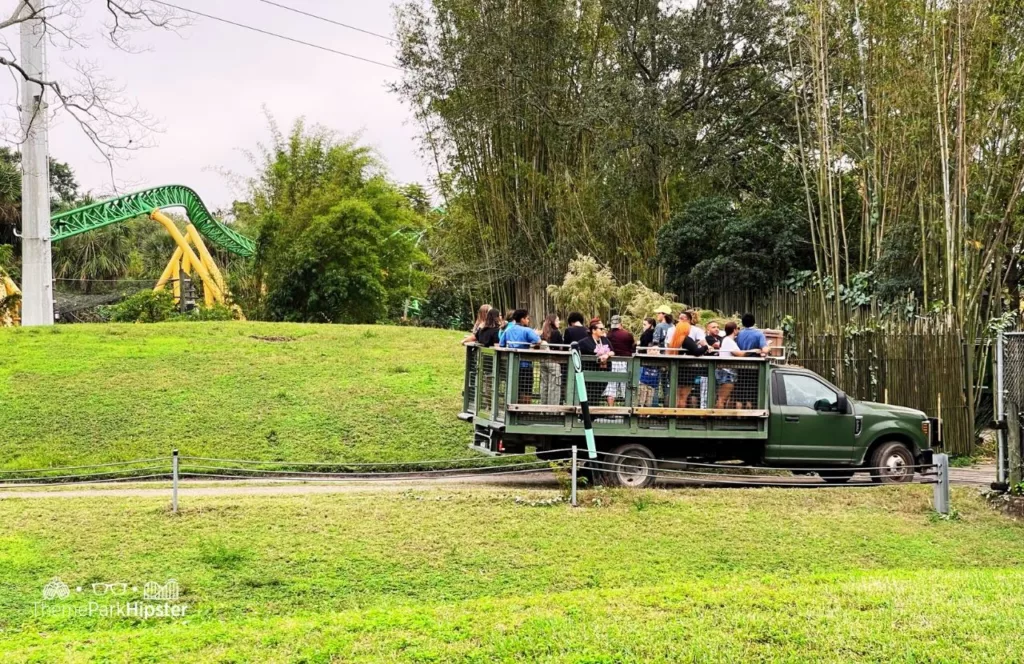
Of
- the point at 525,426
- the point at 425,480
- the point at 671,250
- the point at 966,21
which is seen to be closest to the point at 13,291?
the point at 671,250

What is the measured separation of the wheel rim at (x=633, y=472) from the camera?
461 inches

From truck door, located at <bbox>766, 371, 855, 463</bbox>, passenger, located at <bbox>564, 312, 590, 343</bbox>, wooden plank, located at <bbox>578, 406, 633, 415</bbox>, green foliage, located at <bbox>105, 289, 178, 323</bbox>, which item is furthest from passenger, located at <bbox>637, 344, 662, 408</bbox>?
green foliage, located at <bbox>105, 289, 178, 323</bbox>

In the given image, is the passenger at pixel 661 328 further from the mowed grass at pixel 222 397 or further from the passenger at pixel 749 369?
the mowed grass at pixel 222 397

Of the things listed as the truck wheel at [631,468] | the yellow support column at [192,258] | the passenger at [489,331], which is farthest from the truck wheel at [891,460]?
the yellow support column at [192,258]

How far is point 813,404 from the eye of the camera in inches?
488

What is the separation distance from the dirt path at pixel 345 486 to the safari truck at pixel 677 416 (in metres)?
0.38

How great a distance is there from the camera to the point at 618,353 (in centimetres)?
1203

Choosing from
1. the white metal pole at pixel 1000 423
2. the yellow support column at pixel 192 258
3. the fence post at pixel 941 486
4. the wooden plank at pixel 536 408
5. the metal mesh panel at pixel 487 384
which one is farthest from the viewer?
the yellow support column at pixel 192 258

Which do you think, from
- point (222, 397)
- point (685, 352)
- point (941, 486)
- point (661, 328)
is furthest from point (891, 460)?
point (222, 397)

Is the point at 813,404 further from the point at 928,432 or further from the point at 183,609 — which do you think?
the point at 183,609

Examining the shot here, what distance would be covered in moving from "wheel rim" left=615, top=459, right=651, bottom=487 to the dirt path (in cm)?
35

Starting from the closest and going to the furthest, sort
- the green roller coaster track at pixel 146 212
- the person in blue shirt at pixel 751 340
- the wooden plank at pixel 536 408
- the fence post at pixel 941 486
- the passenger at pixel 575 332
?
the fence post at pixel 941 486 < the wooden plank at pixel 536 408 < the passenger at pixel 575 332 < the person in blue shirt at pixel 751 340 < the green roller coaster track at pixel 146 212

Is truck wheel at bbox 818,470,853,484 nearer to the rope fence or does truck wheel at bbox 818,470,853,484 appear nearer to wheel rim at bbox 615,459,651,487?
the rope fence

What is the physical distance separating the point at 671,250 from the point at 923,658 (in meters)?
19.6
